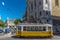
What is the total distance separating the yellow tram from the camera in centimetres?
3575

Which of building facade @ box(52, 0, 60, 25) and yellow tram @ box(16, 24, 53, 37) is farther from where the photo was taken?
building facade @ box(52, 0, 60, 25)

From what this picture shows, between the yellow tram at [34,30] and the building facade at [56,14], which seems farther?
the building facade at [56,14]

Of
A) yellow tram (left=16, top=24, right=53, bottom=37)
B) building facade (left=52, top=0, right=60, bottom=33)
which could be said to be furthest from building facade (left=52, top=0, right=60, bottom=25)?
yellow tram (left=16, top=24, right=53, bottom=37)

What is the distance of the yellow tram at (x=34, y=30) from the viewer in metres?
35.8

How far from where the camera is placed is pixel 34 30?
36406 millimetres

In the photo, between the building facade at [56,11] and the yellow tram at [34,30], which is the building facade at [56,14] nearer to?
the building facade at [56,11]

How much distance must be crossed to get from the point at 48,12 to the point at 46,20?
2.16m

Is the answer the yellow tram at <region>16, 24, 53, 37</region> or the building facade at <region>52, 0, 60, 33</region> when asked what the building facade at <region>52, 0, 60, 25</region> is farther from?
the yellow tram at <region>16, 24, 53, 37</region>

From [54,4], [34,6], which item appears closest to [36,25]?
[54,4]


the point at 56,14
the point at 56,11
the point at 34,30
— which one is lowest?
the point at 34,30

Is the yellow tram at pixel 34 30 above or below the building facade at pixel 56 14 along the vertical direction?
below

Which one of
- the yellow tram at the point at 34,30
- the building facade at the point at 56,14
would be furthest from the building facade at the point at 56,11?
the yellow tram at the point at 34,30

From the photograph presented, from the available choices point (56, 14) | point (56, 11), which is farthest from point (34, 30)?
point (56, 11)

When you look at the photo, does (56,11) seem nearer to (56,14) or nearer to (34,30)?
(56,14)
